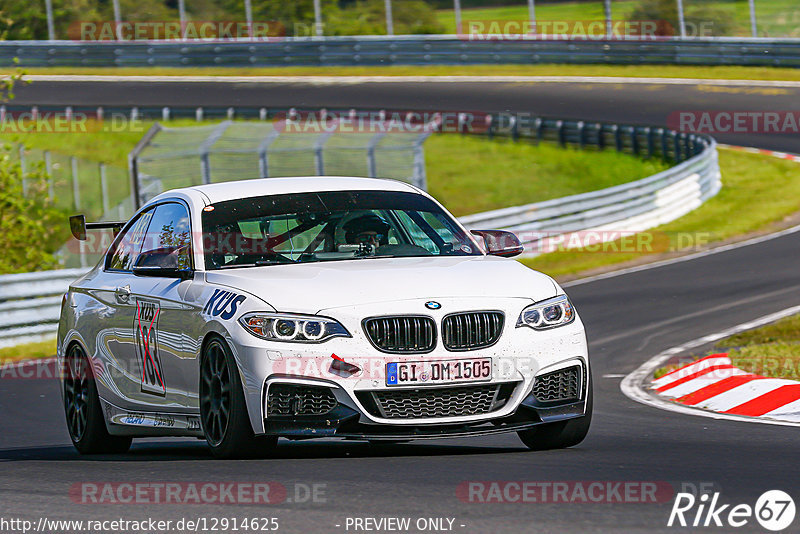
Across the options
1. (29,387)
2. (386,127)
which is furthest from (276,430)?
(386,127)

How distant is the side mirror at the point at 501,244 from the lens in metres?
8.64

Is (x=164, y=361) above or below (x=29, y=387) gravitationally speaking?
above

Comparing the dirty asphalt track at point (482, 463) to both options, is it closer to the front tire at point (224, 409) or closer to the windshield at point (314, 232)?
the front tire at point (224, 409)

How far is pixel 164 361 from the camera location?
8.06 meters

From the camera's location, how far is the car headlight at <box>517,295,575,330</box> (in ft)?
24.2

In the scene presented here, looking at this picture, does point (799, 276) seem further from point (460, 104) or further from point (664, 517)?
point (460, 104)

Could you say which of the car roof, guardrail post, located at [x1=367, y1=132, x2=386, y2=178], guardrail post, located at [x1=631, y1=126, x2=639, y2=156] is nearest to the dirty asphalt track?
the car roof

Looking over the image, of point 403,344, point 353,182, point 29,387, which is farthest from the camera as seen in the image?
point 29,387

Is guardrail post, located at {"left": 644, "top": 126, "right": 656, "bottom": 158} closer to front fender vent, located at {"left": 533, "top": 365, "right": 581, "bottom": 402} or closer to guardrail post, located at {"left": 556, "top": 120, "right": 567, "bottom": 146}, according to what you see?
guardrail post, located at {"left": 556, "top": 120, "right": 567, "bottom": 146}

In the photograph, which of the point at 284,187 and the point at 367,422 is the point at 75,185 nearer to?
the point at 284,187

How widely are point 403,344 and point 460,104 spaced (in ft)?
114

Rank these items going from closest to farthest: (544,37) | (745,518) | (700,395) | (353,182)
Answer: (745,518), (353,182), (700,395), (544,37)

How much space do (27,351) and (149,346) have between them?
911cm

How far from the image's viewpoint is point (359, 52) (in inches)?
1906
